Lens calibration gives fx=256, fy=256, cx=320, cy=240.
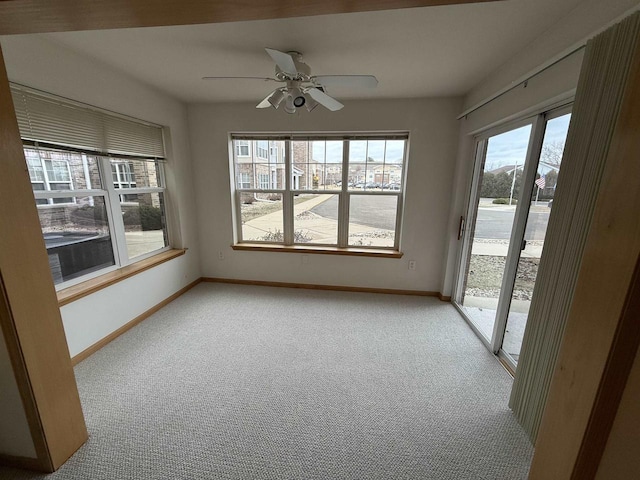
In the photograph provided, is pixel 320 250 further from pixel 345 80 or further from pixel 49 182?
pixel 49 182

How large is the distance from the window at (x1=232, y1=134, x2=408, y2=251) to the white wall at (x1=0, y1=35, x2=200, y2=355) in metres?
0.68

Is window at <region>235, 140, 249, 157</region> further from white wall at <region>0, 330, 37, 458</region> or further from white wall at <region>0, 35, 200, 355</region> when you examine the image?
white wall at <region>0, 330, 37, 458</region>

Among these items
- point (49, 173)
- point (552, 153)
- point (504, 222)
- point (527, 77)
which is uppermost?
point (527, 77)

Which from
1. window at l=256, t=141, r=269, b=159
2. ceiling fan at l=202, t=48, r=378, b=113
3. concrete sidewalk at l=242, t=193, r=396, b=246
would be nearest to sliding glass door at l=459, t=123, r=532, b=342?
concrete sidewalk at l=242, t=193, r=396, b=246

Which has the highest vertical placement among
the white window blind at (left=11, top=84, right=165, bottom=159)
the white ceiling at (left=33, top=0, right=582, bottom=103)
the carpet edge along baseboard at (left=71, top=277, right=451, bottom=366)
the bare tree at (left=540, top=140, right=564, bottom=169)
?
the white ceiling at (left=33, top=0, right=582, bottom=103)

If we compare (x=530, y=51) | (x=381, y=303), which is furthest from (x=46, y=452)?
(x=530, y=51)

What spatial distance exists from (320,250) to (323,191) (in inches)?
31.0

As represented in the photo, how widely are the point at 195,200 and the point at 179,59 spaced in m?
1.81

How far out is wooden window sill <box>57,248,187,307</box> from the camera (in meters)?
2.00

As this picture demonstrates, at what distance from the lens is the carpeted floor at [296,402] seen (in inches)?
53.9

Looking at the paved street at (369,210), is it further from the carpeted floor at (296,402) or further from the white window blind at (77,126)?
the white window blind at (77,126)

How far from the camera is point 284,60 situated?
150cm

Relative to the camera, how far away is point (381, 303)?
10.4ft

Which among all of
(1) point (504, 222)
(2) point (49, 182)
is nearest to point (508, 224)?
(1) point (504, 222)
